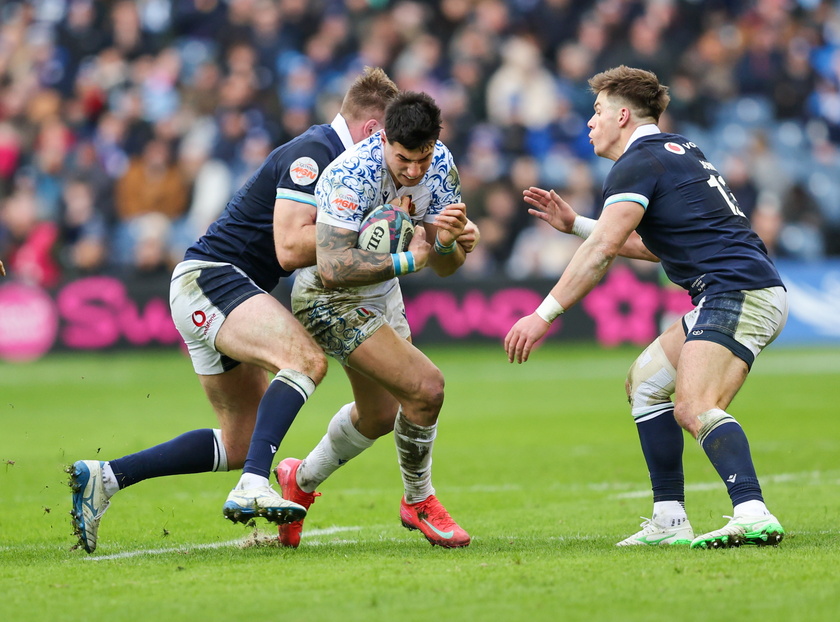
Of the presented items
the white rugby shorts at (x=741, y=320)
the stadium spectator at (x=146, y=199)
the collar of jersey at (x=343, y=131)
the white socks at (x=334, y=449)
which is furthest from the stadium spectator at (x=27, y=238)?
the white rugby shorts at (x=741, y=320)

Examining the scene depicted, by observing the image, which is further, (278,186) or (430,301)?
(430,301)

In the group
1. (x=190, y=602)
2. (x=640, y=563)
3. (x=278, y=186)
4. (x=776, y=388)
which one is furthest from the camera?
(x=776, y=388)

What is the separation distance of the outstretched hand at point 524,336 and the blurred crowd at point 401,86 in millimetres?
13765

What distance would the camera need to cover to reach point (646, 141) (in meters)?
6.35

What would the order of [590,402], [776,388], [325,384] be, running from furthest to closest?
[325,384], [776,388], [590,402]

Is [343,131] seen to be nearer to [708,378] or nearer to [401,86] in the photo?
[708,378]

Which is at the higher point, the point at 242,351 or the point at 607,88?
the point at 607,88

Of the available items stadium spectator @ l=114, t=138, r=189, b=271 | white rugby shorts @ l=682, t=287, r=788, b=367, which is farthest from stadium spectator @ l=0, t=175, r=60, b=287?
white rugby shorts @ l=682, t=287, r=788, b=367

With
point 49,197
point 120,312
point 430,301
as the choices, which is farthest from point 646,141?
point 49,197

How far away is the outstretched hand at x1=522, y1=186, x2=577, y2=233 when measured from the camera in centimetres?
683

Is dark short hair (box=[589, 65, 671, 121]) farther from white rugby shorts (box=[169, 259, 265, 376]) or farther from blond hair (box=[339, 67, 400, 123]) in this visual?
white rugby shorts (box=[169, 259, 265, 376])

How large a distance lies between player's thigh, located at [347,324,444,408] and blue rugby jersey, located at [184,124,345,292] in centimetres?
71

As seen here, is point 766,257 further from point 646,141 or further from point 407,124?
point 407,124

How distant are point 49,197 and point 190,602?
57.7ft
